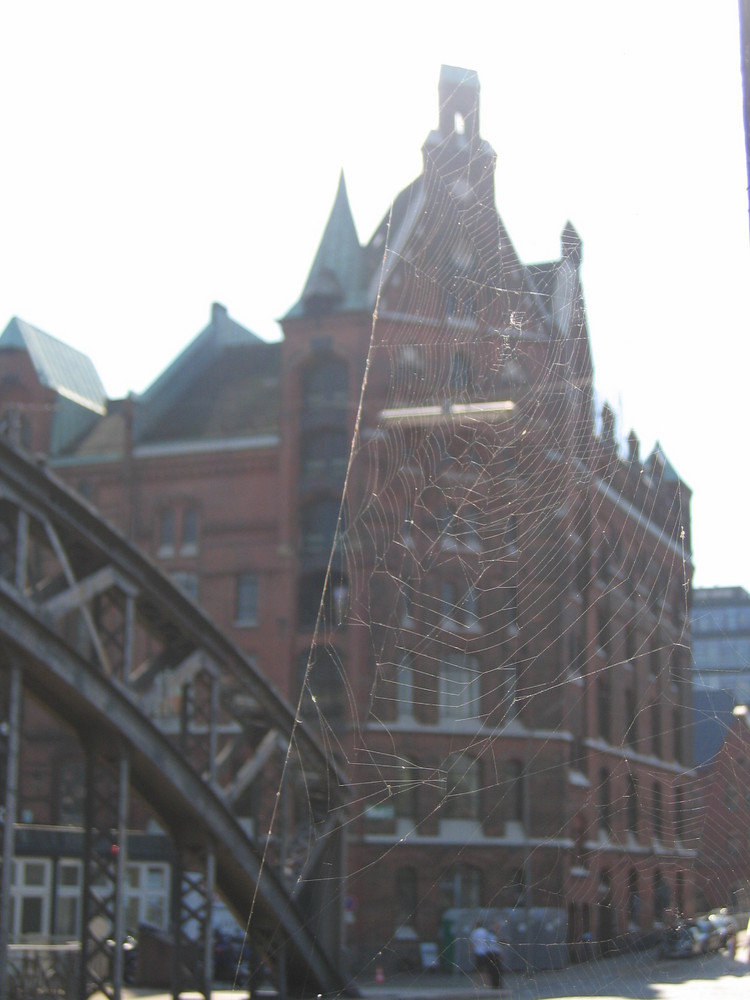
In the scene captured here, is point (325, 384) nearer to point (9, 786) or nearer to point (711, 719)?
point (9, 786)

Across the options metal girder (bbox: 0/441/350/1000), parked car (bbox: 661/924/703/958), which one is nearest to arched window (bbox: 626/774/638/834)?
parked car (bbox: 661/924/703/958)

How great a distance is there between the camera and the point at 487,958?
12.3 feet

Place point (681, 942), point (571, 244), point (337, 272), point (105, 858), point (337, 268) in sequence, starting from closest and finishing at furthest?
point (681, 942) < point (571, 244) < point (105, 858) < point (337, 272) < point (337, 268)

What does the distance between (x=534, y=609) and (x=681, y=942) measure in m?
1.71

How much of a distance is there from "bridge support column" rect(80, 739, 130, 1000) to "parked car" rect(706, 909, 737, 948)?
12900mm

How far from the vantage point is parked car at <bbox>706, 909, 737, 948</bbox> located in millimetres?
2911

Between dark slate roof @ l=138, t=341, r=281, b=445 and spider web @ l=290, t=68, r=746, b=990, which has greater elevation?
dark slate roof @ l=138, t=341, r=281, b=445

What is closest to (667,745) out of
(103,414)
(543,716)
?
(543,716)

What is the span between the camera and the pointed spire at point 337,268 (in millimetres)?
37281

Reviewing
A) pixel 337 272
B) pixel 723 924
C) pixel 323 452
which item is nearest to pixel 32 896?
pixel 323 452

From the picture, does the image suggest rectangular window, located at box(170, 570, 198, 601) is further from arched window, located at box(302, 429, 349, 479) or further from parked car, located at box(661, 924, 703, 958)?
parked car, located at box(661, 924, 703, 958)

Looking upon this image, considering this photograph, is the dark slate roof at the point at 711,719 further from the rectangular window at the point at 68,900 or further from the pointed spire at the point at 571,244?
the rectangular window at the point at 68,900

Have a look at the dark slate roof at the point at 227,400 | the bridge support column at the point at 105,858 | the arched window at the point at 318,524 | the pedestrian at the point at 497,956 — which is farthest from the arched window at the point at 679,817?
the dark slate roof at the point at 227,400

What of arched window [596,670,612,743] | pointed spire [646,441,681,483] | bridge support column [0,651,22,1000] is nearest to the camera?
pointed spire [646,441,681,483]
